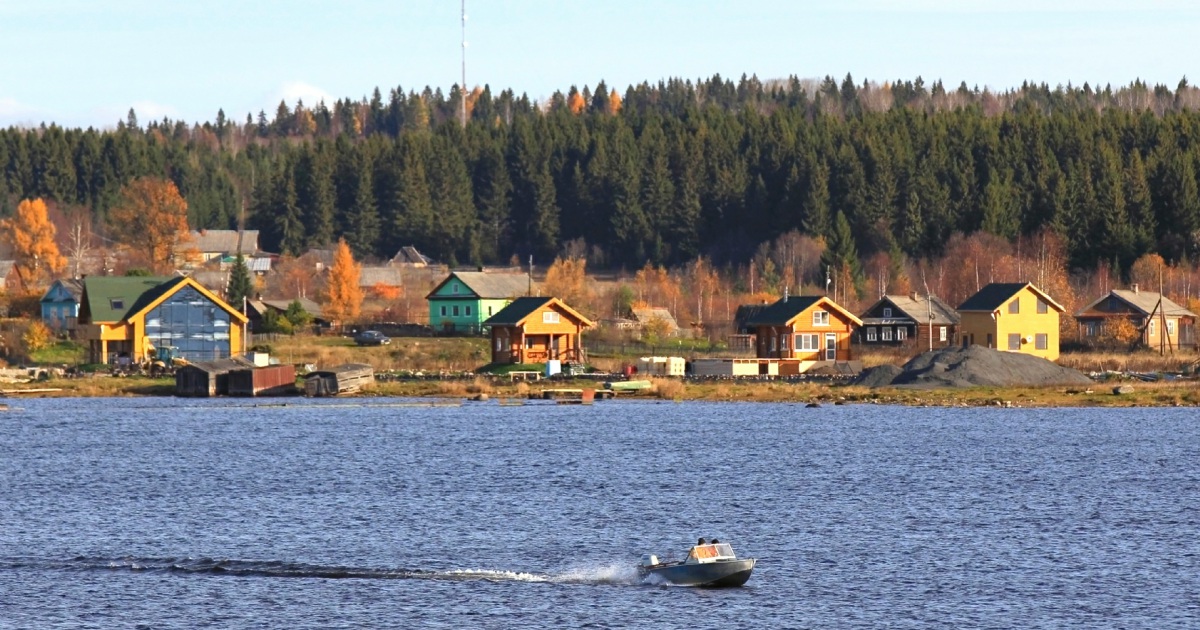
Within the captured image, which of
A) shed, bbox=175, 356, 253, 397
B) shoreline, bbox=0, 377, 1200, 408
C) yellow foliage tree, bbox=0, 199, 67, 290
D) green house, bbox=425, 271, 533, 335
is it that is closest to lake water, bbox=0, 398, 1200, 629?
shoreline, bbox=0, 377, 1200, 408

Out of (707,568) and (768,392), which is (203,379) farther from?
(707,568)

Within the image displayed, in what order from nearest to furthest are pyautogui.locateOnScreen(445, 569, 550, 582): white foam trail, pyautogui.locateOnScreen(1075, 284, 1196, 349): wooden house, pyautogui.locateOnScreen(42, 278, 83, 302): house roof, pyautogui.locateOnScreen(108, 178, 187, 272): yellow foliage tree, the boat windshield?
1. the boat windshield
2. pyautogui.locateOnScreen(445, 569, 550, 582): white foam trail
3. pyautogui.locateOnScreen(1075, 284, 1196, 349): wooden house
4. pyautogui.locateOnScreen(42, 278, 83, 302): house roof
5. pyautogui.locateOnScreen(108, 178, 187, 272): yellow foliage tree

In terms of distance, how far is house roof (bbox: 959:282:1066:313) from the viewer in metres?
104

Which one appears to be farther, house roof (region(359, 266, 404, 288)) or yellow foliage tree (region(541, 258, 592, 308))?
house roof (region(359, 266, 404, 288))

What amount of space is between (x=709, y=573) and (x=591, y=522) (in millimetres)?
9917

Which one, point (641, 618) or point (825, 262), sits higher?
point (825, 262)

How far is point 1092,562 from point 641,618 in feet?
38.2

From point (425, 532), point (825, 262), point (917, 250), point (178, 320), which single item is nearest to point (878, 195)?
point (917, 250)

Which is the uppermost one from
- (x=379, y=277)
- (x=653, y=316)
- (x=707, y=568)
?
(x=379, y=277)

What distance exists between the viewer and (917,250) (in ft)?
521

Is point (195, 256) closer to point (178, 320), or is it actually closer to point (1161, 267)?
point (178, 320)

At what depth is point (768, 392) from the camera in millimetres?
88812

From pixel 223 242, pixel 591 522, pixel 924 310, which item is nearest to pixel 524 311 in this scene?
pixel 924 310

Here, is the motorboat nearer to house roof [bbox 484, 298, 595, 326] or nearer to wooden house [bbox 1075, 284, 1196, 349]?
house roof [bbox 484, 298, 595, 326]
